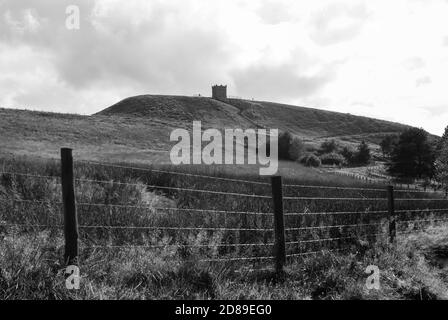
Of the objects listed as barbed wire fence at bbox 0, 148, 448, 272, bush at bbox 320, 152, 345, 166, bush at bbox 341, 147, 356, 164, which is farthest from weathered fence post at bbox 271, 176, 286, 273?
bush at bbox 341, 147, 356, 164

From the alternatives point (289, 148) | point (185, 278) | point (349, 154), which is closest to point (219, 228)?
point (185, 278)

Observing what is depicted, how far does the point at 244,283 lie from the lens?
625 centimetres

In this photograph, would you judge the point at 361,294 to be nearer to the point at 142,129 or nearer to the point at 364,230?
the point at 364,230

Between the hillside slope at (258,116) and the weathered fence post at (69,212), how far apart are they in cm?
9497

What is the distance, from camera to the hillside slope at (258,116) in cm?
11001

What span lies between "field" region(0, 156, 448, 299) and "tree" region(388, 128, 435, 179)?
4632 centimetres

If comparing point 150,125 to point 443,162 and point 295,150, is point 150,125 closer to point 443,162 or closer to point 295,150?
point 295,150

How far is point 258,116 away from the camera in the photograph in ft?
437

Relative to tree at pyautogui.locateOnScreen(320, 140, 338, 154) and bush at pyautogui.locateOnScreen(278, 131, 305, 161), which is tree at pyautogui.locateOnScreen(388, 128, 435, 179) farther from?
tree at pyautogui.locateOnScreen(320, 140, 338, 154)

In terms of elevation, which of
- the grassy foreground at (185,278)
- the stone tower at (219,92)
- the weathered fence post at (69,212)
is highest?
the stone tower at (219,92)

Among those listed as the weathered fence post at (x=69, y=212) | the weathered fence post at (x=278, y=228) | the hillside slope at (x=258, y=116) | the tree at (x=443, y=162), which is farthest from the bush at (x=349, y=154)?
the weathered fence post at (x=69, y=212)

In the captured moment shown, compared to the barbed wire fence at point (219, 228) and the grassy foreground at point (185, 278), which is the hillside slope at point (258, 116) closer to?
the barbed wire fence at point (219, 228)
